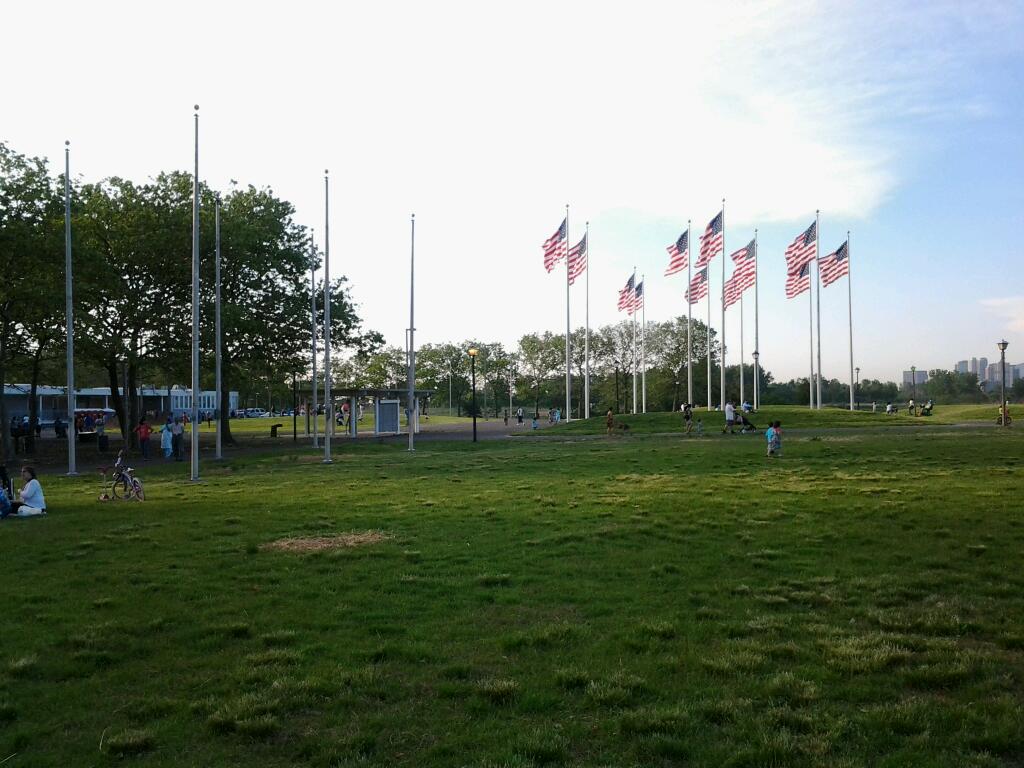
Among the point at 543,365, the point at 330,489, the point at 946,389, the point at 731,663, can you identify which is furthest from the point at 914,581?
the point at 946,389

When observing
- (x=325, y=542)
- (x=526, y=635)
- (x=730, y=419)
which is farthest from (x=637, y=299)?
(x=526, y=635)

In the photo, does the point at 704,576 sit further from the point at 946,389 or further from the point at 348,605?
the point at 946,389

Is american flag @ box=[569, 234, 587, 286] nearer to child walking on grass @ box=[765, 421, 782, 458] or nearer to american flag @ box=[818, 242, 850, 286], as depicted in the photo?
american flag @ box=[818, 242, 850, 286]

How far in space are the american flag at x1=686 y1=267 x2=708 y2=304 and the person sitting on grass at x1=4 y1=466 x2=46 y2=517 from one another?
140ft

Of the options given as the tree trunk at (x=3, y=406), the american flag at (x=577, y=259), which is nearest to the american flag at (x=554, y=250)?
the american flag at (x=577, y=259)

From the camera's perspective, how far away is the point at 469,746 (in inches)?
186

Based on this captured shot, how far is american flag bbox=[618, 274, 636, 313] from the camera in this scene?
175ft

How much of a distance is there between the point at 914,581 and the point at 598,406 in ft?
308

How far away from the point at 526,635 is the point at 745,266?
45.2 metres

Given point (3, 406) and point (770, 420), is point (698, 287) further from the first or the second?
point (3, 406)

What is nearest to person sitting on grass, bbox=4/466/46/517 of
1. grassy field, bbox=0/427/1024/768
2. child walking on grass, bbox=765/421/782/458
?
grassy field, bbox=0/427/1024/768

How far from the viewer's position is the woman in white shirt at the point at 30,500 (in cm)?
1502

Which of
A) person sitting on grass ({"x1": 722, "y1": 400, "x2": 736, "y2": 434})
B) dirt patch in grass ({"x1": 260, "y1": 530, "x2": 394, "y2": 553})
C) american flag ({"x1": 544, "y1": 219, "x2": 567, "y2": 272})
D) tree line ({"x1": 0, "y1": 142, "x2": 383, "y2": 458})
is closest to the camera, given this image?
dirt patch in grass ({"x1": 260, "y1": 530, "x2": 394, "y2": 553})

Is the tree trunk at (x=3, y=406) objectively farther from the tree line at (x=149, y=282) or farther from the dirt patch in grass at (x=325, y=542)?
the dirt patch in grass at (x=325, y=542)
